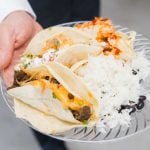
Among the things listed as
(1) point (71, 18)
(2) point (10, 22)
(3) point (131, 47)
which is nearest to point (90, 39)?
(3) point (131, 47)

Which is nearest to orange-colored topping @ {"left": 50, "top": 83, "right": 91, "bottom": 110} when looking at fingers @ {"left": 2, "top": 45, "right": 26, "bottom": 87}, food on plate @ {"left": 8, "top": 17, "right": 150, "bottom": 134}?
food on plate @ {"left": 8, "top": 17, "right": 150, "bottom": 134}

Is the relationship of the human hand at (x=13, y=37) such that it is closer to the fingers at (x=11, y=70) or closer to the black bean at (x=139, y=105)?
the fingers at (x=11, y=70)

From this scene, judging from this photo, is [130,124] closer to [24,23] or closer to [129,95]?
[129,95]

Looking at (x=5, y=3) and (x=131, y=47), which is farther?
(x=5, y=3)

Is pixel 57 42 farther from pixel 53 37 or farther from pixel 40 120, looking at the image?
pixel 40 120

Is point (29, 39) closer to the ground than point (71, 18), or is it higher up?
higher up

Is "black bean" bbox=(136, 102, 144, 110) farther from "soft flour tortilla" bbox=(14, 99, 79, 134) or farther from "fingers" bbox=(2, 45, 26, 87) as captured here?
"fingers" bbox=(2, 45, 26, 87)

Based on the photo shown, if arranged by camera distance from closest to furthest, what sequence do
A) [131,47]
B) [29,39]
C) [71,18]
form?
[131,47]
[29,39]
[71,18]
